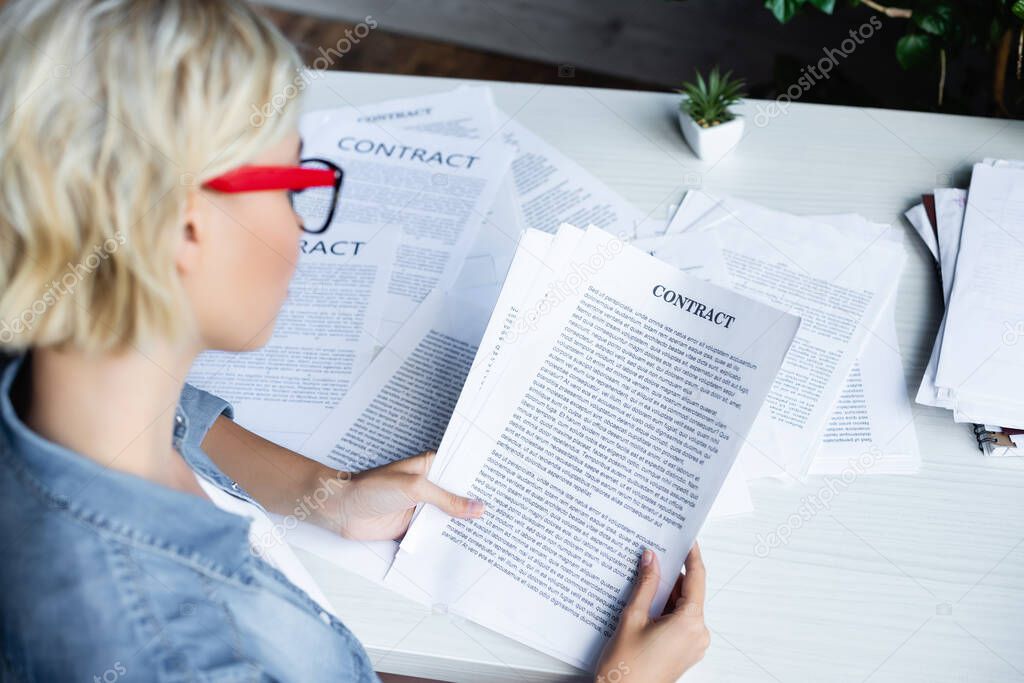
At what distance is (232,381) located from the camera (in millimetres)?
921

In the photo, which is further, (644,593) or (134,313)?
(644,593)

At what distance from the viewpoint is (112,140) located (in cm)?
50

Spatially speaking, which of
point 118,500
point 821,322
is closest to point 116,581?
point 118,500

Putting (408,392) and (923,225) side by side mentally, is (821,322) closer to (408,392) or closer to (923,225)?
(923,225)

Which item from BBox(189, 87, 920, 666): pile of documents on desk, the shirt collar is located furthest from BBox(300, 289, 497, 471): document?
the shirt collar

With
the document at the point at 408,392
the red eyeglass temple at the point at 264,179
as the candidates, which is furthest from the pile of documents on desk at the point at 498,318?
the red eyeglass temple at the point at 264,179

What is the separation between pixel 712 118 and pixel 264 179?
2.15 ft

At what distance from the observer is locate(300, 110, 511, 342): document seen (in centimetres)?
100

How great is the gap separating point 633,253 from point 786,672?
38cm

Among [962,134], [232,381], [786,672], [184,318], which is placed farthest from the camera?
[962,134]

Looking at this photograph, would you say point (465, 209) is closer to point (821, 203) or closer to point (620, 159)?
point (620, 159)

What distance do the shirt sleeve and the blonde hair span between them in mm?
232

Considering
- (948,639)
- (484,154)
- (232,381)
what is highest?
(484,154)

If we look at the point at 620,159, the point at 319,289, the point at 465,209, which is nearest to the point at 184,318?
the point at 319,289
